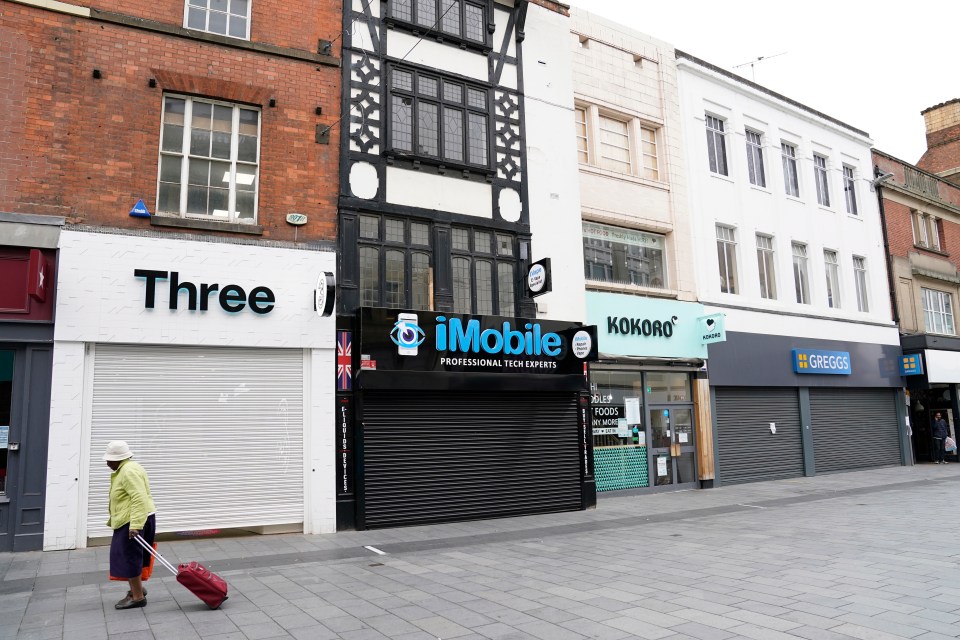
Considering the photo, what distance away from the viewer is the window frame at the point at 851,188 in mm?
23145

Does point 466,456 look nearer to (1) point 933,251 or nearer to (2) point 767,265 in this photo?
(2) point 767,265

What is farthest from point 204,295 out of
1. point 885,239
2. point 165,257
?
point 885,239

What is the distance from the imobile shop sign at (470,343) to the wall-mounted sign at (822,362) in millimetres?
8700

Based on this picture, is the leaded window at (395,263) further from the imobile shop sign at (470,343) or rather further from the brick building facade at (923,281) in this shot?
the brick building facade at (923,281)

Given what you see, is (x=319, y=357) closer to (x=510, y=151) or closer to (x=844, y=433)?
(x=510, y=151)

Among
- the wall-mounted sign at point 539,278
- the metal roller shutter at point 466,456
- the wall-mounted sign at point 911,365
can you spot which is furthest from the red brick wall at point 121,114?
the wall-mounted sign at point 911,365

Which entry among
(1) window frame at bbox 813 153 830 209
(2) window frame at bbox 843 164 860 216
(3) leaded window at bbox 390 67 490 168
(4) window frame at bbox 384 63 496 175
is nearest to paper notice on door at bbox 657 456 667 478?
(4) window frame at bbox 384 63 496 175

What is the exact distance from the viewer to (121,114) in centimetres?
1080

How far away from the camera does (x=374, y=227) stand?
1269cm

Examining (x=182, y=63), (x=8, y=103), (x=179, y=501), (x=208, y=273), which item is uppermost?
(x=182, y=63)

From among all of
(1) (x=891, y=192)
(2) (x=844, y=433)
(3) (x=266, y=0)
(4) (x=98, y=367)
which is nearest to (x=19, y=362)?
(4) (x=98, y=367)

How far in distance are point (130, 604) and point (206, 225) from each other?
251 inches

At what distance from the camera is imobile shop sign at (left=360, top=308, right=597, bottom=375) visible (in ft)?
39.1

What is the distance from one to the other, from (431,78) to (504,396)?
682cm
